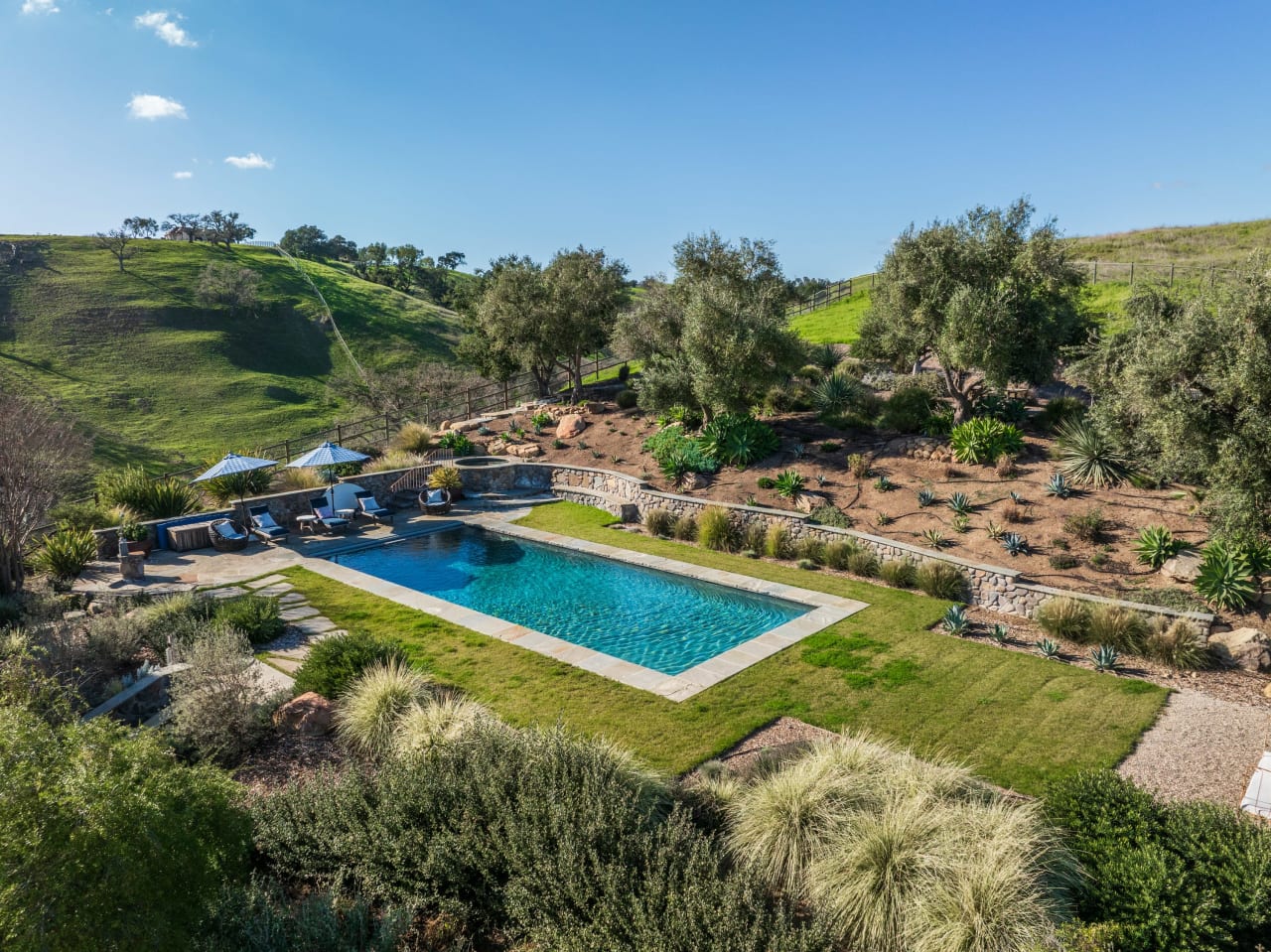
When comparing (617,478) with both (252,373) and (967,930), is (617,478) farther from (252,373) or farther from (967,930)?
(252,373)

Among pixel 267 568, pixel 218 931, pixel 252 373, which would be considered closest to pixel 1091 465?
pixel 218 931

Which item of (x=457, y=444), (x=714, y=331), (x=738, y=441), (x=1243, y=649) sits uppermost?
(x=714, y=331)

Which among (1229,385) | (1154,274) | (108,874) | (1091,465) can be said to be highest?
(1154,274)

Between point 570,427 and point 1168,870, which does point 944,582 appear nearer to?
point 1168,870

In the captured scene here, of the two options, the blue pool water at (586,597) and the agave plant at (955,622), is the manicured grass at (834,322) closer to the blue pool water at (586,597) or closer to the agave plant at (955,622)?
the blue pool water at (586,597)

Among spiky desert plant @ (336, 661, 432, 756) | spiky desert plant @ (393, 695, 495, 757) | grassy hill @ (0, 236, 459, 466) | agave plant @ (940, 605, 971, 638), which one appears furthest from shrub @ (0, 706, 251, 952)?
grassy hill @ (0, 236, 459, 466)

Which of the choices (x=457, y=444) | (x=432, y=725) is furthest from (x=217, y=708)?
(x=457, y=444)

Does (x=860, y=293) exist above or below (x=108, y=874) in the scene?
above
